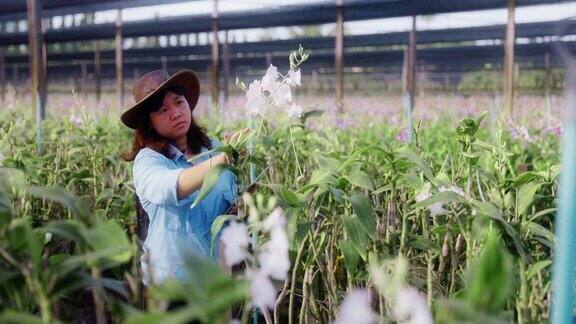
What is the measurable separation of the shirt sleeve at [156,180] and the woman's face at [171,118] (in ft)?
0.25

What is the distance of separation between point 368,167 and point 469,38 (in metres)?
12.0

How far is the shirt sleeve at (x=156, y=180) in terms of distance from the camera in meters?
1.54

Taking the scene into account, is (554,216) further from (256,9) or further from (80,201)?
(256,9)

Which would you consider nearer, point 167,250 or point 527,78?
point 167,250

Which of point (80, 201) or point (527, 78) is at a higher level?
point (527, 78)

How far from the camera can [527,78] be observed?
20781 mm

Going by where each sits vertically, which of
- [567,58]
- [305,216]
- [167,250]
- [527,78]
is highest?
[527,78]

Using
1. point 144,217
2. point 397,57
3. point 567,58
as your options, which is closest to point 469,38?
point 397,57

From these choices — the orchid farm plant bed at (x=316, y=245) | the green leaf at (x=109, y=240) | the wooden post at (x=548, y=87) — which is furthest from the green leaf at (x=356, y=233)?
the wooden post at (x=548, y=87)

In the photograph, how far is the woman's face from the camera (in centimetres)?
172

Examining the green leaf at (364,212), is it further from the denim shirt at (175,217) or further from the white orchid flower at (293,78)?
the denim shirt at (175,217)

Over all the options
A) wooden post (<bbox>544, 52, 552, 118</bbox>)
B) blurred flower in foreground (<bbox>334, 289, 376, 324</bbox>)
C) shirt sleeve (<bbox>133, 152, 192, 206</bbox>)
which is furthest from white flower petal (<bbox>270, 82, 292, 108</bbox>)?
wooden post (<bbox>544, 52, 552, 118</bbox>)

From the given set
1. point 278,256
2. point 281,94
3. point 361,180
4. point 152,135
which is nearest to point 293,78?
point 281,94

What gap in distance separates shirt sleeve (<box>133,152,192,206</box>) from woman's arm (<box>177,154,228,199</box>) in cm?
2
